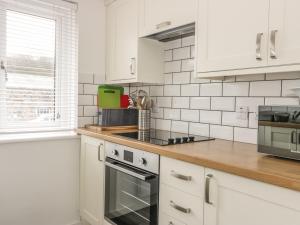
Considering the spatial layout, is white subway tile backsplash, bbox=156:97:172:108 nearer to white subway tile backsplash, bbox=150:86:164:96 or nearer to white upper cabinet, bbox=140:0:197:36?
white subway tile backsplash, bbox=150:86:164:96

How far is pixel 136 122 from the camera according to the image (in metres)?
2.39

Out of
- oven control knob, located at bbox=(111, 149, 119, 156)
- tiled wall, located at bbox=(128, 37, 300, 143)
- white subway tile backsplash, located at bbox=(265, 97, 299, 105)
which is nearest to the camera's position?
white subway tile backsplash, located at bbox=(265, 97, 299, 105)

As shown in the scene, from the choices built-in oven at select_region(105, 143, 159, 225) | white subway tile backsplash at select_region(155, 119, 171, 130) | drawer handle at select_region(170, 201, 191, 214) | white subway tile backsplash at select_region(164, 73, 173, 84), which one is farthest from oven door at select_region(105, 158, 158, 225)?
white subway tile backsplash at select_region(164, 73, 173, 84)

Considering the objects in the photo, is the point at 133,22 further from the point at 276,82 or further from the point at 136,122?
the point at 276,82

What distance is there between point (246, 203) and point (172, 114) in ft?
4.12

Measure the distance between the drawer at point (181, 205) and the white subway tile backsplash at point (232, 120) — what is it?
2.25 ft

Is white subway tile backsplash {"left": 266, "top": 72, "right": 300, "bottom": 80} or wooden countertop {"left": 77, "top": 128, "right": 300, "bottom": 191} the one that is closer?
wooden countertop {"left": 77, "top": 128, "right": 300, "bottom": 191}

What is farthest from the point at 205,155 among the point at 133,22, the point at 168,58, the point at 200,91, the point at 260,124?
the point at 133,22

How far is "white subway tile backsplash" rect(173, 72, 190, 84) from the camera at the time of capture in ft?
6.74

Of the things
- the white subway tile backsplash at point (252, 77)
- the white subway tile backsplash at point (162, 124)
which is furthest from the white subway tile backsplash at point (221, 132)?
the white subway tile backsplash at point (162, 124)

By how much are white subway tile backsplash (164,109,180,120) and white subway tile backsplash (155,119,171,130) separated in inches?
1.7

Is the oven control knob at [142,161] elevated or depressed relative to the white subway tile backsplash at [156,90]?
depressed

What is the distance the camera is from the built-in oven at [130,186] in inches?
58.1

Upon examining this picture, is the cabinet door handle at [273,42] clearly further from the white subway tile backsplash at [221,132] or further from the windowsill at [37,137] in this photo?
the windowsill at [37,137]
